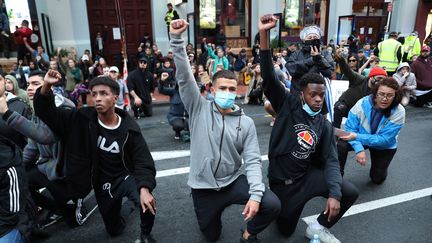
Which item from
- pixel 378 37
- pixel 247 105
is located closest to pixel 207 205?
pixel 247 105

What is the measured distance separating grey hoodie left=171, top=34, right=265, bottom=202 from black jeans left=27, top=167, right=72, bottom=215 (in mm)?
1285

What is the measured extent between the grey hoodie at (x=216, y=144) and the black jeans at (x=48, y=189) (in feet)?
4.22

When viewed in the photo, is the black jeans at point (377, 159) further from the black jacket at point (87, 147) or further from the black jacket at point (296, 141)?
the black jacket at point (87, 147)

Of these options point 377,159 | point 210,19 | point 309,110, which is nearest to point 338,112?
point 377,159

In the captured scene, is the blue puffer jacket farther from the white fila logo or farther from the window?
the window

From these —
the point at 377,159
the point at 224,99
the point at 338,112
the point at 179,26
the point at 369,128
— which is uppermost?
the point at 179,26

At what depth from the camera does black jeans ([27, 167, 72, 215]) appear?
323cm

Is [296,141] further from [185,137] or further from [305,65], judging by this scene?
[185,137]

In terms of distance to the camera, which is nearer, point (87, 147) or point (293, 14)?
point (87, 147)

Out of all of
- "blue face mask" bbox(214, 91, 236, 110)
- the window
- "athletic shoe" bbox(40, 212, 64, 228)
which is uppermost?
the window

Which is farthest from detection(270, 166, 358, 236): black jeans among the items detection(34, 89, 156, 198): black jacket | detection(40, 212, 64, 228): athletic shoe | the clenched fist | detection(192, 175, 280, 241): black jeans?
detection(40, 212, 64, 228): athletic shoe

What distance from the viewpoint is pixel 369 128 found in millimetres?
4207

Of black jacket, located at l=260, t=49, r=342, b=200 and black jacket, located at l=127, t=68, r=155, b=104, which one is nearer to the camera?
black jacket, located at l=260, t=49, r=342, b=200

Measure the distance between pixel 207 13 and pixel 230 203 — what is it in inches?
526
